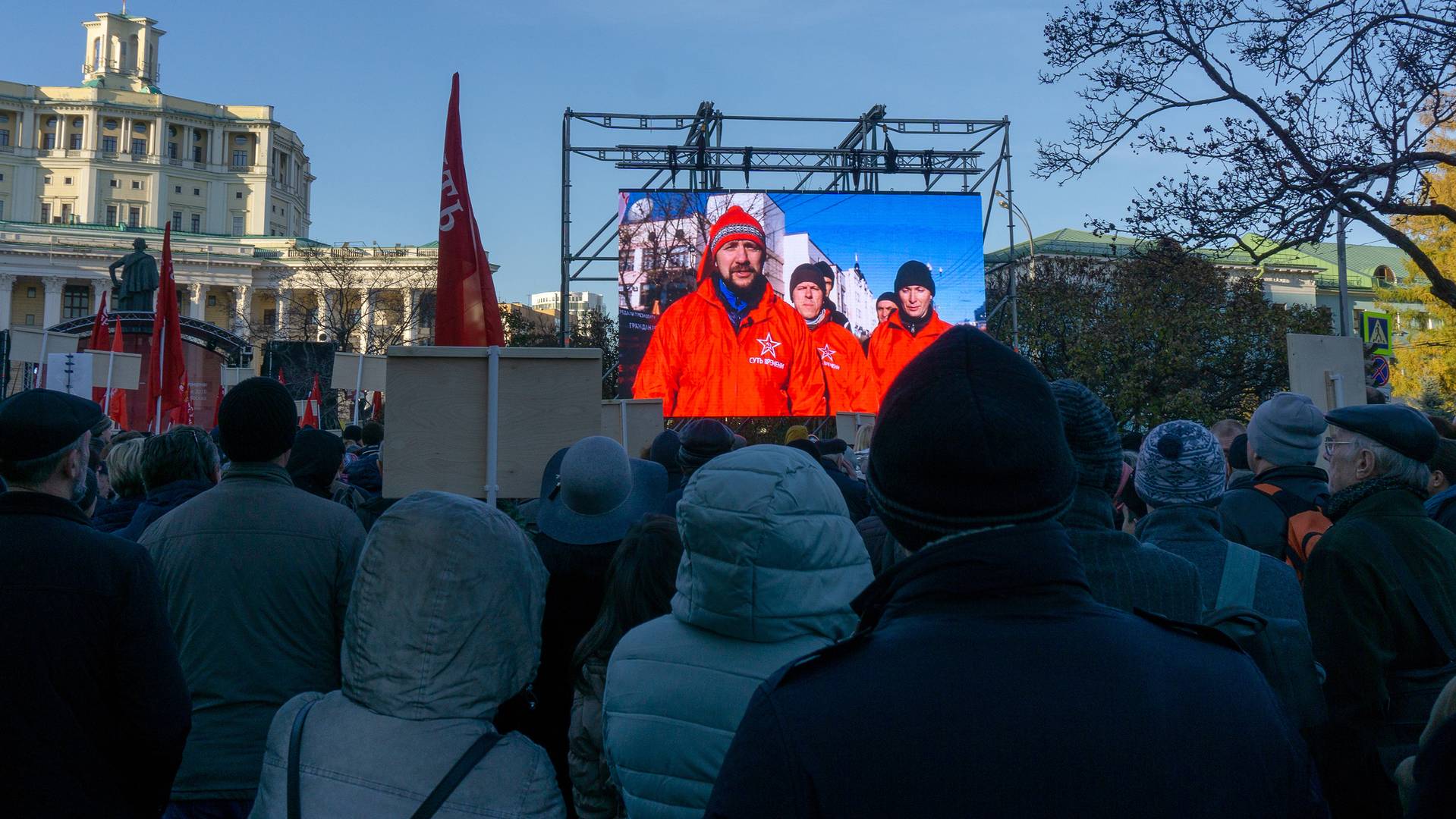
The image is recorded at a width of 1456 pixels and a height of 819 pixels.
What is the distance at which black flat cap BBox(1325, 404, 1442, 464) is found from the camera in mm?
3041

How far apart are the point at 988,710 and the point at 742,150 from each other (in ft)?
65.3

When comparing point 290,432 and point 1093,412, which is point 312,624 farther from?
point 1093,412

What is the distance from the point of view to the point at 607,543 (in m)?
3.40

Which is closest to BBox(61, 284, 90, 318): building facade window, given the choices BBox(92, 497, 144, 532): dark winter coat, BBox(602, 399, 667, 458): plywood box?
BBox(602, 399, 667, 458): plywood box

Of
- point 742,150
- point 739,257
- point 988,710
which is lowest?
point 988,710

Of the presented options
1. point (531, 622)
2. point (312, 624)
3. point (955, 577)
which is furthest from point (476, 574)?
point (312, 624)

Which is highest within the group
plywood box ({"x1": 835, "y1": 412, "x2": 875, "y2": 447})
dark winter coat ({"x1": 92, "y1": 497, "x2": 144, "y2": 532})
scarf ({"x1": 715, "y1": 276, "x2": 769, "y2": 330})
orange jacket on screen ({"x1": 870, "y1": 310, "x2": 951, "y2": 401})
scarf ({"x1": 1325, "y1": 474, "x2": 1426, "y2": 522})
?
scarf ({"x1": 715, "y1": 276, "x2": 769, "y2": 330})

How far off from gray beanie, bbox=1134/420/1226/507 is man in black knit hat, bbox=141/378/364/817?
2.13 m

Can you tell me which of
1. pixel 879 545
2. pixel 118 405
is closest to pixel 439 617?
pixel 879 545

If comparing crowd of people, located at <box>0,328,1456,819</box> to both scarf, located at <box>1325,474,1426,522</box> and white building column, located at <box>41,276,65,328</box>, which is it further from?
white building column, located at <box>41,276,65,328</box>

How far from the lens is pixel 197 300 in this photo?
3034 inches

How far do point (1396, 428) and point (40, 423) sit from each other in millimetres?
3430

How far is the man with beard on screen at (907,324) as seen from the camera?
19.9 m

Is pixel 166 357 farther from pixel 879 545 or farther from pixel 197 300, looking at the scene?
pixel 197 300
